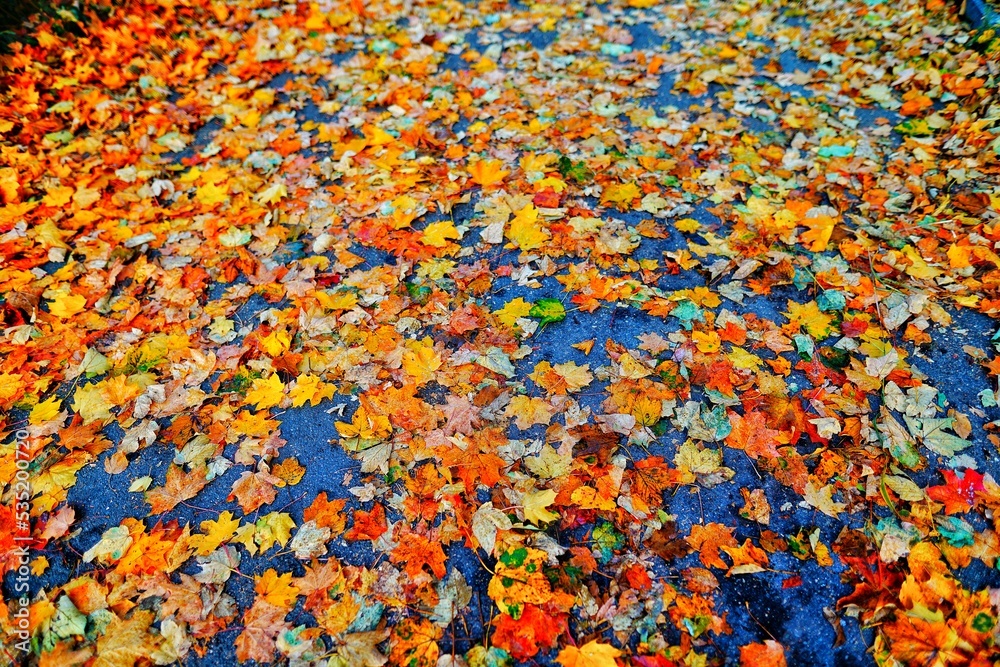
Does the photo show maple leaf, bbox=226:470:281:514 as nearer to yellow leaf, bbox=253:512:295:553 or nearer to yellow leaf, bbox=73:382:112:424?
yellow leaf, bbox=253:512:295:553

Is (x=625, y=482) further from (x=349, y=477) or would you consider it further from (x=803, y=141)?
(x=803, y=141)

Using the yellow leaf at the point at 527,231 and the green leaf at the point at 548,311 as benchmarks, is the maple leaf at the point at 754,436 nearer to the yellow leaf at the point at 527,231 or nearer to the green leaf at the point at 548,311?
the green leaf at the point at 548,311

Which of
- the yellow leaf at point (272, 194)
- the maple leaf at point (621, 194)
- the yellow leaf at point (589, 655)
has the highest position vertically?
the yellow leaf at point (272, 194)

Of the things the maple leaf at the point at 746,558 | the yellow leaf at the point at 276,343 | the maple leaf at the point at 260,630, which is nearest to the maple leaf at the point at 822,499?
the maple leaf at the point at 746,558

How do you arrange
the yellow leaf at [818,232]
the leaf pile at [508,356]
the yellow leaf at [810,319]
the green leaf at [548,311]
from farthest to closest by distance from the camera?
the yellow leaf at [818,232] < the green leaf at [548,311] < the yellow leaf at [810,319] < the leaf pile at [508,356]

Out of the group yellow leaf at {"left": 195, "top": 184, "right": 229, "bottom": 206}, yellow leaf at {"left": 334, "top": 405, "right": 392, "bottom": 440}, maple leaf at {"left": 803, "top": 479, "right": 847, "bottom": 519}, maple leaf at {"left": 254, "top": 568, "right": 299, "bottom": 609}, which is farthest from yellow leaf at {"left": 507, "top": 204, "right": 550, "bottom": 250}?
maple leaf at {"left": 254, "top": 568, "right": 299, "bottom": 609}

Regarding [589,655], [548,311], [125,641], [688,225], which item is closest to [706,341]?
[548,311]
